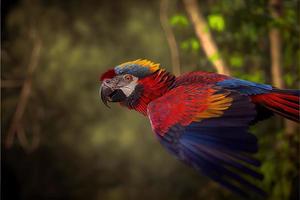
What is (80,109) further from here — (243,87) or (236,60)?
(243,87)

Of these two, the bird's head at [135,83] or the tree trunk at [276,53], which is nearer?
the bird's head at [135,83]

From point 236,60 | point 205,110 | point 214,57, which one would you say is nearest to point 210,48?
point 214,57

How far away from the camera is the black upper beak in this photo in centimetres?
74

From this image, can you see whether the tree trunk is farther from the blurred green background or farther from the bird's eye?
the blurred green background

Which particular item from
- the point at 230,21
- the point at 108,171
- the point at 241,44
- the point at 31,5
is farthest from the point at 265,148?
the point at 31,5

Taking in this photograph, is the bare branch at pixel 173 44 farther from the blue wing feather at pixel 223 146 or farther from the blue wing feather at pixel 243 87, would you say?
the blue wing feather at pixel 223 146

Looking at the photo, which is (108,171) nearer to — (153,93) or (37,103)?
(37,103)

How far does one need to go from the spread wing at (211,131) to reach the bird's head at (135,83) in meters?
0.03

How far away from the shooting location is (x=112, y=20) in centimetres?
327

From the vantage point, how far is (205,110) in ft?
2.10

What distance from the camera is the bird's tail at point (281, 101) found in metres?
0.74

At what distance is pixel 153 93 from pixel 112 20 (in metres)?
2.62

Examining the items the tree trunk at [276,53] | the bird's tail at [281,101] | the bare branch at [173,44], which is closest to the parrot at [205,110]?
the bird's tail at [281,101]

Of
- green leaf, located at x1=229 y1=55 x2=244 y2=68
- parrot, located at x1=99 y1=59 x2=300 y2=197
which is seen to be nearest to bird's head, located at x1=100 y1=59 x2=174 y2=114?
parrot, located at x1=99 y1=59 x2=300 y2=197
